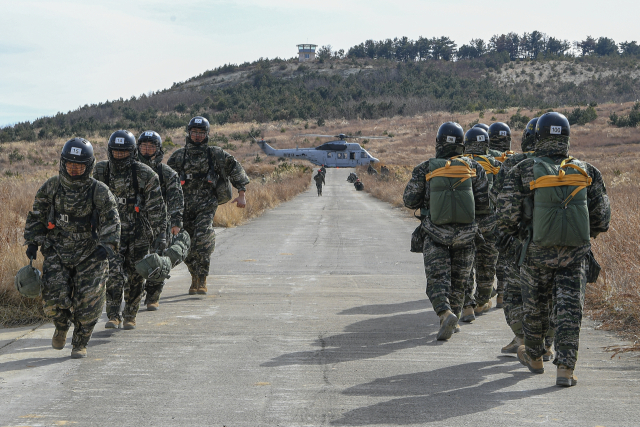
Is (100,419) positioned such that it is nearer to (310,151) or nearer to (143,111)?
(310,151)

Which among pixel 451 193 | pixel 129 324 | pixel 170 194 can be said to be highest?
pixel 451 193

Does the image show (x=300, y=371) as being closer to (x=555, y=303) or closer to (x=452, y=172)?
(x=555, y=303)

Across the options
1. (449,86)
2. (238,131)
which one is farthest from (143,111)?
(449,86)

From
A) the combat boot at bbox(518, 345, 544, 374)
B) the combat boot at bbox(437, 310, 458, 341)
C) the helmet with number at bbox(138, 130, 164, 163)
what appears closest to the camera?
the combat boot at bbox(518, 345, 544, 374)

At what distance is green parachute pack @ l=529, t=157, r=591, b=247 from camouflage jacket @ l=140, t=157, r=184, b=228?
13.7 ft

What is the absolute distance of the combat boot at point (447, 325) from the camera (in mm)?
6601

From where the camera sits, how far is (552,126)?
18.6ft

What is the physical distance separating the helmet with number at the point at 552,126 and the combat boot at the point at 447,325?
1933 millimetres

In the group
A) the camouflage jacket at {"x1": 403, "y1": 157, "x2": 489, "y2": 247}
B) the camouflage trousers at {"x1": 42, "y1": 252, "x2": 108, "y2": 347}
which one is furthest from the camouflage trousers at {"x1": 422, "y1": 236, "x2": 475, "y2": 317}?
the camouflage trousers at {"x1": 42, "y1": 252, "x2": 108, "y2": 347}

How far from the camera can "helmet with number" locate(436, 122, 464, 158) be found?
715 centimetres

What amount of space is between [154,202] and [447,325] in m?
3.33

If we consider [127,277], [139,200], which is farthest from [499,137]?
[127,277]

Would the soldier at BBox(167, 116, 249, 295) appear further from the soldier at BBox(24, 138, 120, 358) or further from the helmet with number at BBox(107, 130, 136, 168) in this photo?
the soldier at BBox(24, 138, 120, 358)

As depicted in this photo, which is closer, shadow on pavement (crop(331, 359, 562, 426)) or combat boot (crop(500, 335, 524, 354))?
shadow on pavement (crop(331, 359, 562, 426))
